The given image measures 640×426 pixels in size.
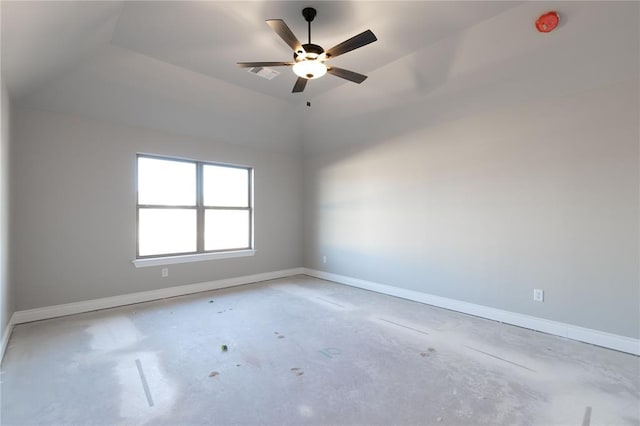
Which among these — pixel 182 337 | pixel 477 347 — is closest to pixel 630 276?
pixel 477 347

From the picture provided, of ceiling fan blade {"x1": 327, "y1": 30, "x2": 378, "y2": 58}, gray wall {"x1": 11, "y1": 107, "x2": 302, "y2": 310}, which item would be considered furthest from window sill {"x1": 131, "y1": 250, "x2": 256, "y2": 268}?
ceiling fan blade {"x1": 327, "y1": 30, "x2": 378, "y2": 58}

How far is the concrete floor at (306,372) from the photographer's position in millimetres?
1881

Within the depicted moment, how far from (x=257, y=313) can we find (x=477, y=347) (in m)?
2.43

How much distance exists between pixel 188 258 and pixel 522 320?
449cm

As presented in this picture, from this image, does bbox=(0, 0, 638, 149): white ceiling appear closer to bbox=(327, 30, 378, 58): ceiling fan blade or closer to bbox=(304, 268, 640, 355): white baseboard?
bbox=(327, 30, 378, 58): ceiling fan blade

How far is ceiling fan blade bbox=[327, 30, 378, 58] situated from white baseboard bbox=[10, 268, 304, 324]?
3861 millimetres

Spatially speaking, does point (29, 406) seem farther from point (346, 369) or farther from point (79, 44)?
point (79, 44)

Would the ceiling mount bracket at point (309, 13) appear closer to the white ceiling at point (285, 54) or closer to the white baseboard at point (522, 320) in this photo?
the white ceiling at point (285, 54)

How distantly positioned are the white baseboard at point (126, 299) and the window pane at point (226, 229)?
599mm

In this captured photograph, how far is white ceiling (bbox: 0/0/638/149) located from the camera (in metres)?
2.45

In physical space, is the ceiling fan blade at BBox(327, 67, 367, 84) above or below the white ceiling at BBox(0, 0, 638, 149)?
below

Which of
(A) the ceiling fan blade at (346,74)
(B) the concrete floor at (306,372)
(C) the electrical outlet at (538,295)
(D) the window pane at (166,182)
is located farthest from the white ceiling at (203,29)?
(C) the electrical outlet at (538,295)

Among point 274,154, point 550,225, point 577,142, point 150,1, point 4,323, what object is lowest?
point 4,323

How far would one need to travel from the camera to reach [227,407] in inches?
76.3
